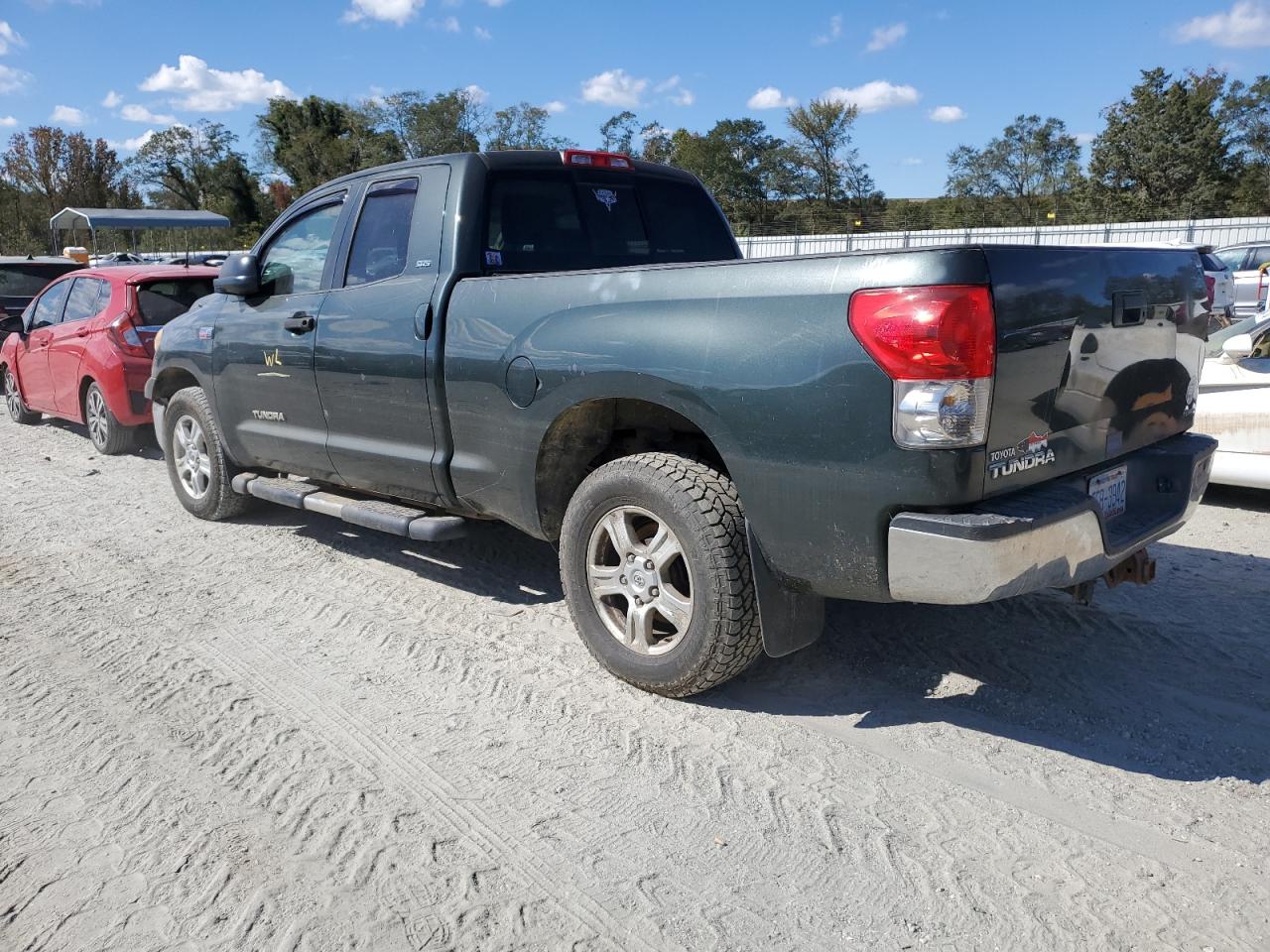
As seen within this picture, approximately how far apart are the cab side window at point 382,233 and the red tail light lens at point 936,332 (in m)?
2.60

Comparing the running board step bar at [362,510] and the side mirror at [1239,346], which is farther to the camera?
the side mirror at [1239,346]

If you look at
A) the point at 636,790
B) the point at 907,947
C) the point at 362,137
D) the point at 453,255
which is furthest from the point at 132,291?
the point at 362,137

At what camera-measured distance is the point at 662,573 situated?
12.1 feet

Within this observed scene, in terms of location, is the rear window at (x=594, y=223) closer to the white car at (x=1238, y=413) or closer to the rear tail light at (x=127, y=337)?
the white car at (x=1238, y=413)

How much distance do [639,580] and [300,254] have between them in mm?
2975

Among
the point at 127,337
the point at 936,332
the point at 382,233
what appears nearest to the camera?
the point at 936,332

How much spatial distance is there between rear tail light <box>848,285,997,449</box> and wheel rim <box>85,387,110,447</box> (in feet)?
26.7

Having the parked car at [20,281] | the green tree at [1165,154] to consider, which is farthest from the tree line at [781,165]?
the parked car at [20,281]

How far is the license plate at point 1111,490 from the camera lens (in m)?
3.44

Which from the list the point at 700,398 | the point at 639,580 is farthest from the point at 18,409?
the point at 700,398

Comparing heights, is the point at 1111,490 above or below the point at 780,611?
above

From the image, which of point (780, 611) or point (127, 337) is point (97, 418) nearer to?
point (127, 337)

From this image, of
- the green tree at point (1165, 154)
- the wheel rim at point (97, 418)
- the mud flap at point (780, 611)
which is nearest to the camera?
the mud flap at point (780, 611)

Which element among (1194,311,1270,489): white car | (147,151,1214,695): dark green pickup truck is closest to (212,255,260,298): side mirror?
(147,151,1214,695): dark green pickup truck
